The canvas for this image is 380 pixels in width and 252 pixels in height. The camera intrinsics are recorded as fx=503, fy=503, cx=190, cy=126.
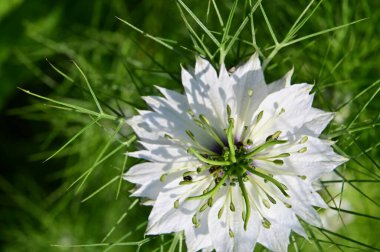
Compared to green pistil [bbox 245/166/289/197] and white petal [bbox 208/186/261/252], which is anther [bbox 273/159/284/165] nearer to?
green pistil [bbox 245/166/289/197]

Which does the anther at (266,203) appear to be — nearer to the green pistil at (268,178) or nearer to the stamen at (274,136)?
the green pistil at (268,178)

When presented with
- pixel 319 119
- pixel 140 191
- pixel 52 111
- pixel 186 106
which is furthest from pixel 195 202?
pixel 52 111

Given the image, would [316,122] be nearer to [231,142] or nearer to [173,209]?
[231,142]

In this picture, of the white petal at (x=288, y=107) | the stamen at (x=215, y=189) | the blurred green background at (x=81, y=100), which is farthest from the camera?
the blurred green background at (x=81, y=100)

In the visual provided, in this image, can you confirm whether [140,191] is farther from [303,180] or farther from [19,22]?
[19,22]

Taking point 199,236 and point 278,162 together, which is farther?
point 199,236

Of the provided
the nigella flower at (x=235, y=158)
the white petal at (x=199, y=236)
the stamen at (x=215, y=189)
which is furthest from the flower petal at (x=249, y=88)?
the white petal at (x=199, y=236)

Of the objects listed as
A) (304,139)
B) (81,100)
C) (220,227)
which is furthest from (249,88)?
(81,100)

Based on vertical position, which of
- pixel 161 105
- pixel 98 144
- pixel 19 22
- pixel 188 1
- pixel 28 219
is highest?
pixel 188 1
